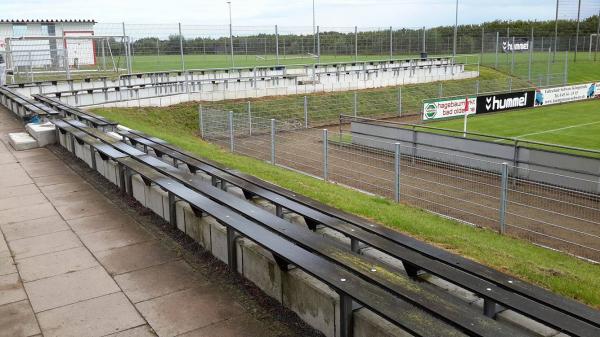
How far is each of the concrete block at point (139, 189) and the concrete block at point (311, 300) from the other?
3.26 metres

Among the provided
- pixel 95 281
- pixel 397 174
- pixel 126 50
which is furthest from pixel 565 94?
pixel 95 281

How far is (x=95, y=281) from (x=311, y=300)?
222 cm

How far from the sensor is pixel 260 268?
4930 millimetres

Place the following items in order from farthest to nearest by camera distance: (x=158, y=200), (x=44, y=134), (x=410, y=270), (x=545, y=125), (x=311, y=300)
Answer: (x=545, y=125)
(x=44, y=134)
(x=158, y=200)
(x=410, y=270)
(x=311, y=300)

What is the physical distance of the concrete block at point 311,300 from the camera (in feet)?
13.5

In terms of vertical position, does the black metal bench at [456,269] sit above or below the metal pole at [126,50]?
below

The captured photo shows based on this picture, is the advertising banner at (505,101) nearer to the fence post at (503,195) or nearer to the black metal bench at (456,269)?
the fence post at (503,195)

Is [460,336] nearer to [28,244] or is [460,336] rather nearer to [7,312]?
[7,312]

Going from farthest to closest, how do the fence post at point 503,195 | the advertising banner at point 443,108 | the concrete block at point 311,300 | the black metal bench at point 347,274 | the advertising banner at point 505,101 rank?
the advertising banner at point 505,101
the advertising banner at point 443,108
the fence post at point 503,195
the concrete block at point 311,300
the black metal bench at point 347,274

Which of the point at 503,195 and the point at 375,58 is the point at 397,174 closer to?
the point at 503,195

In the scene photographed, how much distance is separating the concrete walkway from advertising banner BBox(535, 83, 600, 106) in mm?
29162

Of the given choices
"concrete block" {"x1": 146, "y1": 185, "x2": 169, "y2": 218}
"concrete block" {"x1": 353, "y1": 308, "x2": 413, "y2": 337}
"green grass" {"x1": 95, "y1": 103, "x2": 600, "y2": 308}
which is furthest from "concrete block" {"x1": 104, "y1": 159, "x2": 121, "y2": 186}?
"concrete block" {"x1": 353, "y1": 308, "x2": 413, "y2": 337}

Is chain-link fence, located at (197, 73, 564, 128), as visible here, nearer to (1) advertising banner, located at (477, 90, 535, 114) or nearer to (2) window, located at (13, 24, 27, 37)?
(1) advertising banner, located at (477, 90, 535, 114)

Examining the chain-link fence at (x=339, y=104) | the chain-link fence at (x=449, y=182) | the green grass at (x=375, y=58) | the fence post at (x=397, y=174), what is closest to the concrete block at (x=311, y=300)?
the chain-link fence at (x=449, y=182)
